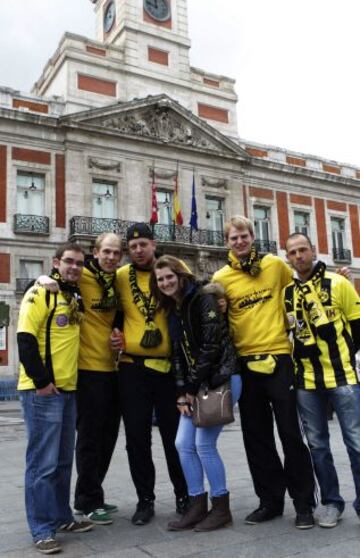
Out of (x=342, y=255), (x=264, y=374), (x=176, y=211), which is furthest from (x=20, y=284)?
(x=264, y=374)

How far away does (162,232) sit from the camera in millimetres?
22297

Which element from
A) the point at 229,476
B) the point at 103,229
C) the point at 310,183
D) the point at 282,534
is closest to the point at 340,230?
the point at 310,183

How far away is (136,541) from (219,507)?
587 millimetres

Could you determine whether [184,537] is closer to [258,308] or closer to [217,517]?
[217,517]

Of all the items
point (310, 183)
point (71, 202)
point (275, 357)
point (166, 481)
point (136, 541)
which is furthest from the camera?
point (310, 183)

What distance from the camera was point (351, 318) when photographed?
364cm

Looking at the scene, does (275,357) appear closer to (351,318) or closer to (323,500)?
(351,318)

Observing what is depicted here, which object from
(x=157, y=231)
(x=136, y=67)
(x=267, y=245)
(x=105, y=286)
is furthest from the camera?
(x=267, y=245)

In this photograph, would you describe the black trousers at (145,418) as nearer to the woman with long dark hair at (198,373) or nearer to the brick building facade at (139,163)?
the woman with long dark hair at (198,373)

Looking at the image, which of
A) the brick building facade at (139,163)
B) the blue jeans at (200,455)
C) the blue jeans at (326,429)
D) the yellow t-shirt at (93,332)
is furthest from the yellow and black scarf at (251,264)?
the brick building facade at (139,163)

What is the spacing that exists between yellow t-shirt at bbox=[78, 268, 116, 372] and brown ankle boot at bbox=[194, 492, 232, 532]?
1.19m

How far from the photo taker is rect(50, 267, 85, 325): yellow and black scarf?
3602 mm

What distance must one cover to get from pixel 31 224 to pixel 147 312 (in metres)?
17.0

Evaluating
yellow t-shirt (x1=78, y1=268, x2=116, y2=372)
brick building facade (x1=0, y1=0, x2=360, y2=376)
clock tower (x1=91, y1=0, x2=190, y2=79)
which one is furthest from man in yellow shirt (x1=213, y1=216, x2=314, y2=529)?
clock tower (x1=91, y1=0, x2=190, y2=79)
